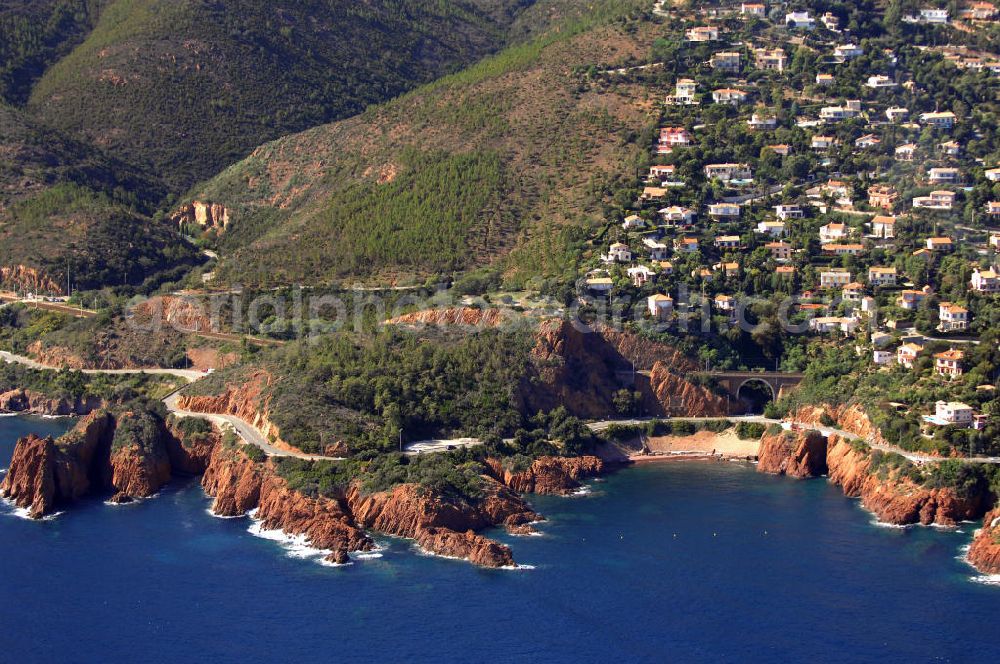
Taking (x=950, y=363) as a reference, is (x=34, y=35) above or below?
above

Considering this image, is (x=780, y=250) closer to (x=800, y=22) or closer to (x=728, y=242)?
(x=728, y=242)

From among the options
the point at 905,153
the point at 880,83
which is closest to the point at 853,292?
the point at 905,153

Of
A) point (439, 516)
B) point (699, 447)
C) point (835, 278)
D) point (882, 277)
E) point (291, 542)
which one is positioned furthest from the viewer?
point (835, 278)

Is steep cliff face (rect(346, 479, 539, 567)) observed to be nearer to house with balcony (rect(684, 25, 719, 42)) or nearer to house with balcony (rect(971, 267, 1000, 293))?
house with balcony (rect(971, 267, 1000, 293))

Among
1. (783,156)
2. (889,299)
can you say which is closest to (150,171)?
(783,156)

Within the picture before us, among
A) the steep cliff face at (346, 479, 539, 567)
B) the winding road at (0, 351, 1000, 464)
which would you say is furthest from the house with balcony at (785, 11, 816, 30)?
the steep cliff face at (346, 479, 539, 567)

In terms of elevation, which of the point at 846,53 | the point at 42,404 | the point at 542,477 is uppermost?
the point at 846,53

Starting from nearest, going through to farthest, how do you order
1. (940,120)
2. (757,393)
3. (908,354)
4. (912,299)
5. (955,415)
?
(955,415), (908,354), (757,393), (912,299), (940,120)

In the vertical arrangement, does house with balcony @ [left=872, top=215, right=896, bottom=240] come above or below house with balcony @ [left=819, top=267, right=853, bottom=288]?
above
